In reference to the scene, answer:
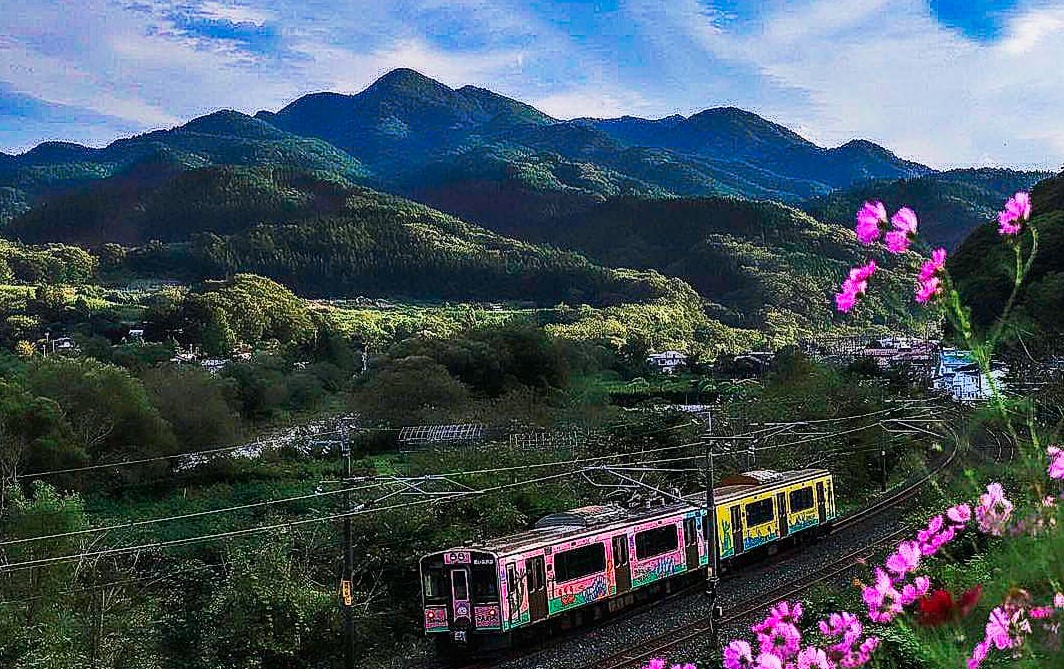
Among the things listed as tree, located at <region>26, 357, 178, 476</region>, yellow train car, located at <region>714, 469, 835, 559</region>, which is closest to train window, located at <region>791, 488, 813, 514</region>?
yellow train car, located at <region>714, 469, 835, 559</region>

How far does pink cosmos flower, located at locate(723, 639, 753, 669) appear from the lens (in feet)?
11.4

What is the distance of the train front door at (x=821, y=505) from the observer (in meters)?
23.0

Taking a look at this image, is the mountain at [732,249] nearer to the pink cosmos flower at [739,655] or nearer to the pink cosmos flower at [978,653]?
the pink cosmos flower at [739,655]

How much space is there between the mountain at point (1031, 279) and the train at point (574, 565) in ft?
17.2

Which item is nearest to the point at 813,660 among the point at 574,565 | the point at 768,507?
the point at 574,565

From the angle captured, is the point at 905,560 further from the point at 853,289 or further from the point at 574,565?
the point at 574,565

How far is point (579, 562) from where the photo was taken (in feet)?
51.4

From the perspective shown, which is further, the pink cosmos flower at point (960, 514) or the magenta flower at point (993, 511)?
the pink cosmos flower at point (960, 514)

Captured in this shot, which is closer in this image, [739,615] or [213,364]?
[739,615]

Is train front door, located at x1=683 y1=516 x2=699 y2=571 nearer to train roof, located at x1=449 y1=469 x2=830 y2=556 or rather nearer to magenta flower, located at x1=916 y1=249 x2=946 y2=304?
train roof, located at x1=449 y1=469 x2=830 y2=556

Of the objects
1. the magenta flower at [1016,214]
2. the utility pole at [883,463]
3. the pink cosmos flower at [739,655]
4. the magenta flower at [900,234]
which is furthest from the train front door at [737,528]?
the magenta flower at [900,234]

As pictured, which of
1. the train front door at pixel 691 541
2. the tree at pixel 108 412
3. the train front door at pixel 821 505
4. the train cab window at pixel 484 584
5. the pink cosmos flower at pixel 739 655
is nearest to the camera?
the pink cosmos flower at pixel 739 655

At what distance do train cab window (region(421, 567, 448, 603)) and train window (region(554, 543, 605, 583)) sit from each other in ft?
4.82

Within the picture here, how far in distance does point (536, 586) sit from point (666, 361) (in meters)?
58.0
